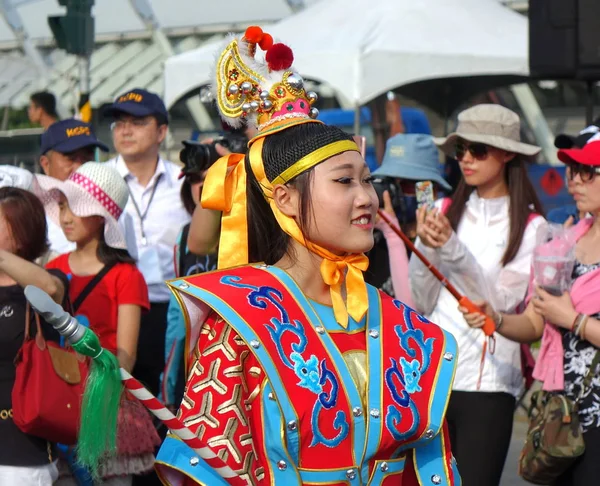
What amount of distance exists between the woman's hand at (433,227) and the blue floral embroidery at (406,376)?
51.6 inches

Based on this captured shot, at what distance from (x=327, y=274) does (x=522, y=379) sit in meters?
2.20

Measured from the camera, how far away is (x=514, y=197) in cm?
515

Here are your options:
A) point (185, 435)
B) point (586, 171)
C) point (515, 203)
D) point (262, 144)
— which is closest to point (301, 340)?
point (185, 435)

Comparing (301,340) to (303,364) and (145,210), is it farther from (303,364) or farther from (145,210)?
(145,210)

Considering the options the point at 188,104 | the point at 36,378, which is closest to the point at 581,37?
the point at 36,378

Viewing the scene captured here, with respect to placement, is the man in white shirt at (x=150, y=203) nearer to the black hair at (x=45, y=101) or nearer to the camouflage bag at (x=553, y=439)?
the camouflage bag at (x=553, y=439)

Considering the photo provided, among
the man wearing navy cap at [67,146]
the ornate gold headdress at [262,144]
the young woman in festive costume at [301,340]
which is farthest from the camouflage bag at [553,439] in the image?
the man wearing navy cap at [67,146]

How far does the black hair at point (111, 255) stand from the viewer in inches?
199

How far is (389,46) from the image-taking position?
1198 cm

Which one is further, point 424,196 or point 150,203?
point 150,203

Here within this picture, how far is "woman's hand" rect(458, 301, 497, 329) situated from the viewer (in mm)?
4637

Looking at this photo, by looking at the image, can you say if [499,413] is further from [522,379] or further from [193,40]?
[193,40]

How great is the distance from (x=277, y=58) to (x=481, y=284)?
187 centimetres

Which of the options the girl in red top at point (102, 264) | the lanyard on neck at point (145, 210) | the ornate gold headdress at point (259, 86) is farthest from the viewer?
the lanyard on neck at point (145, 210)
